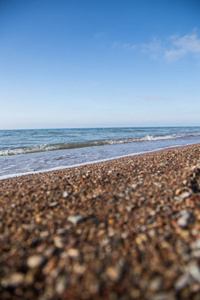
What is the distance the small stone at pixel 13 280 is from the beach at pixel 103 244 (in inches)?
0.4

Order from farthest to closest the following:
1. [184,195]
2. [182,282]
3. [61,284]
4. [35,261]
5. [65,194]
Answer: [65,194]
[184,195]
[35,261]
[61,284]
[182,282]

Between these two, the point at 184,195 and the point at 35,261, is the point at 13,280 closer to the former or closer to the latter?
the point at 35,261

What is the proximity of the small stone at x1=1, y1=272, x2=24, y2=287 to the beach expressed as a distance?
1 centimetres

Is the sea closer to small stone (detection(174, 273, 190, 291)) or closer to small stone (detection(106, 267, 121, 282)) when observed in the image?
small stone (detection(106, 267, 121, 282))

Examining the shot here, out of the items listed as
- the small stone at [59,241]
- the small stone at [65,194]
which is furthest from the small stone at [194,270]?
the small stone at [65,194]

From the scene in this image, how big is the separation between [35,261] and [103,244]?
35.5 inches

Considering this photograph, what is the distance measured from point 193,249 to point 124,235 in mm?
903

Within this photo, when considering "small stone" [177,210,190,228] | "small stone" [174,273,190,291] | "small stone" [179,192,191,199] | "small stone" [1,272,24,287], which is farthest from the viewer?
"small stone" [179,192,191,199]

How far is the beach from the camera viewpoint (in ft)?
6.07

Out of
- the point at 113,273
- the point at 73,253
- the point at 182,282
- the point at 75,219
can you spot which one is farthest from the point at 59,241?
the point at 182,282

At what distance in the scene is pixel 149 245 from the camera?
2.34 meters

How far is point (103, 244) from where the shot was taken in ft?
8.01

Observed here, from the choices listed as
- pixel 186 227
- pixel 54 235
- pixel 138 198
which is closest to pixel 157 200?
pixel 138 198

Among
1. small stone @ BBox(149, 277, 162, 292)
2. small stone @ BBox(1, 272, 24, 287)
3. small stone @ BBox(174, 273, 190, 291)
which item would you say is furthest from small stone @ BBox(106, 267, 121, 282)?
small stone @ BBox(1, 272, 24, 287)
